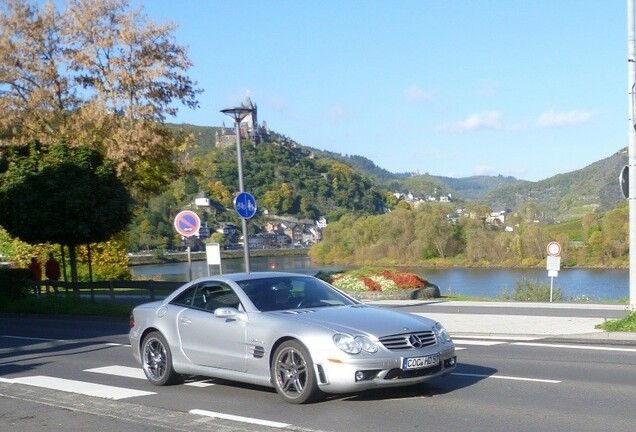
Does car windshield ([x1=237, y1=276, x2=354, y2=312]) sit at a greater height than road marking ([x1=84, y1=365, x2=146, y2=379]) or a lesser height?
greater

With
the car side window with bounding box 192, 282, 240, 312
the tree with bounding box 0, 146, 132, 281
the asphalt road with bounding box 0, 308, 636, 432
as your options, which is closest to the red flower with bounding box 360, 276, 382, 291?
the tree with bounding box 0, 146, 132, 281

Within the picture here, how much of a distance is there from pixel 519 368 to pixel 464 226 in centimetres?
7316

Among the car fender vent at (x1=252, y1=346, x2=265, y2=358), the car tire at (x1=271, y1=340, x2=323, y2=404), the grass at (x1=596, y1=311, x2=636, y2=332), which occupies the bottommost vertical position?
the grass at (x1=596, y1=311, x2=636, y2=332)

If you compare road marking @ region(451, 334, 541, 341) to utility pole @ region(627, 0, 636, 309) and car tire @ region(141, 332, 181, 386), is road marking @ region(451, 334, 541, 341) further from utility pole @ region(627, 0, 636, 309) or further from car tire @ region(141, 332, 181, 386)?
car tire @ region(141, 332, 181, 386)

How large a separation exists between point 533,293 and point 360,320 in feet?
79.2

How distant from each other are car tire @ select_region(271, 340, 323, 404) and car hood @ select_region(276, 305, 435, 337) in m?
0.34

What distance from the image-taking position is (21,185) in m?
31.4

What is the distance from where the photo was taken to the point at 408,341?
982 cm

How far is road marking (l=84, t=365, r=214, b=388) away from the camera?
12.0 meters

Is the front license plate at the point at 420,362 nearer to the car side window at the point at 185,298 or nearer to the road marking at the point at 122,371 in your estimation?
the car side window at the point at 185,298

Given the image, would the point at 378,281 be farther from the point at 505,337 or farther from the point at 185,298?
the point at 185,298

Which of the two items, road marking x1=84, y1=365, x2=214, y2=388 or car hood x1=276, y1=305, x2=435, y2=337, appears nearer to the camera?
car hood x1=276, y1=305, x2=435, y2=337

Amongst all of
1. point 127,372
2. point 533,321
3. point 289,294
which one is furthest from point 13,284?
point 289,294

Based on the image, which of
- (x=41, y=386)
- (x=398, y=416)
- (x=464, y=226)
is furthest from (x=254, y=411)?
(x=464, y=226)
